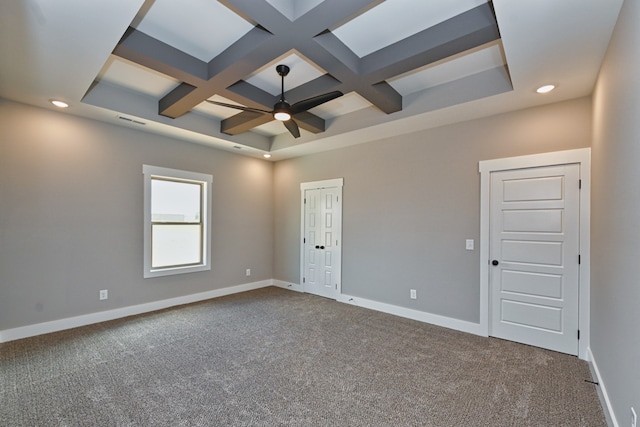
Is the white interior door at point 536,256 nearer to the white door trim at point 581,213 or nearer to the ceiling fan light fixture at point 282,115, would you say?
the white door trim at point 581,213

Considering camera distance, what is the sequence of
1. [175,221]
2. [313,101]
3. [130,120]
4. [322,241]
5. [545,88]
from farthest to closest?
[322,241], [175,221], [130,120], [313,101], [545,88]

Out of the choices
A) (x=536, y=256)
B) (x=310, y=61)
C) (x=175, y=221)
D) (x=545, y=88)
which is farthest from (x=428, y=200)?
(x=175, y=221)

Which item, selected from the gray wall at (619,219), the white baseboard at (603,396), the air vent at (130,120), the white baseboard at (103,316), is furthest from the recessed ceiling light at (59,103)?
the white baseboard at (603,396)

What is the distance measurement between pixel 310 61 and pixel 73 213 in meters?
3.64

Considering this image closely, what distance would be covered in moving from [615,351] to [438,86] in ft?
9.93

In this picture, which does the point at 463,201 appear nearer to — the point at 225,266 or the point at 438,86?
the point at 438,86

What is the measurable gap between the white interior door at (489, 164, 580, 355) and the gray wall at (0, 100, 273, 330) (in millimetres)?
4659

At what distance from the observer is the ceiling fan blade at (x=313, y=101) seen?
300cm

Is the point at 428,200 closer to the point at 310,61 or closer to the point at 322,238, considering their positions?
the point at 322,238

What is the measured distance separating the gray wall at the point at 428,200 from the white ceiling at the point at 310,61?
0.81ft

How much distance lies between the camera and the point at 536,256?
3.38 meters

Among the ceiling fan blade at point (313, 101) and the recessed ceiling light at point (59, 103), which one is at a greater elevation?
the recessed ceiling light at point (59, 103)

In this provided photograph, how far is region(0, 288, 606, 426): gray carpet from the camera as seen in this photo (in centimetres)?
215

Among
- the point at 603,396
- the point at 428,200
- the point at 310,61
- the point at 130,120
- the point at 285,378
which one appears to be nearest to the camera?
the point at 603,396
